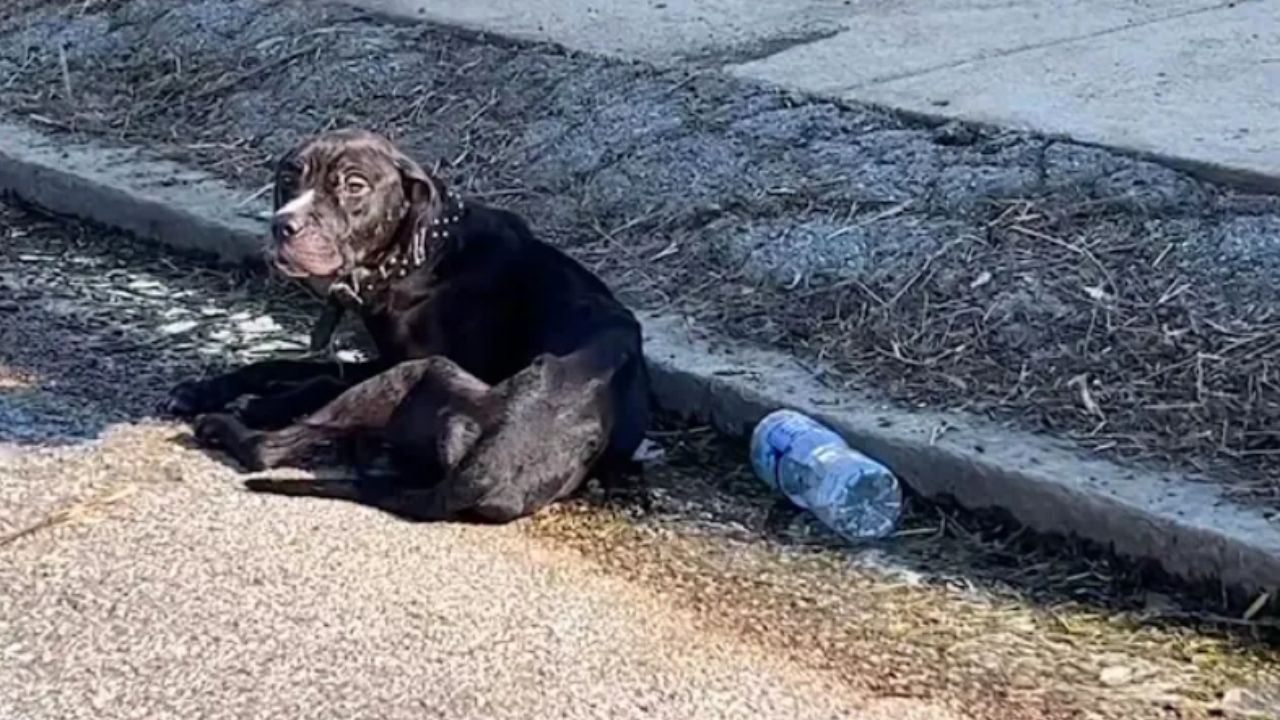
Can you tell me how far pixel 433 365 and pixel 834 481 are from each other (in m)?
0.97

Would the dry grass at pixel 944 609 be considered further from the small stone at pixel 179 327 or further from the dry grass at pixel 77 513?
the small stone at pixel 179 327

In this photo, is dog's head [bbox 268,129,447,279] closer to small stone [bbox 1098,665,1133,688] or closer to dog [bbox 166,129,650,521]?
dog [bbox 166,129,650,521]

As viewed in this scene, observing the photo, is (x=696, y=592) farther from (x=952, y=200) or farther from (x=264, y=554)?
(x=952, y=200)

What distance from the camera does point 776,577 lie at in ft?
16.5

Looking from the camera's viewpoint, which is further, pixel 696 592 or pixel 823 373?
pixel 823 373

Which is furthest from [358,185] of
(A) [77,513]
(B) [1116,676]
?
(B) [1116,676]

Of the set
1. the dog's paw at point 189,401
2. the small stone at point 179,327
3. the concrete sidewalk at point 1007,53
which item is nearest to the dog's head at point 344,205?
the dog's paw at point 189,401

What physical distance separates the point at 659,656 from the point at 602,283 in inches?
61.9

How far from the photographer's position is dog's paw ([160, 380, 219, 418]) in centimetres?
591

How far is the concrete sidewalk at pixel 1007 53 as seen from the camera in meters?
6.62

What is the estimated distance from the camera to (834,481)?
17.0 feet

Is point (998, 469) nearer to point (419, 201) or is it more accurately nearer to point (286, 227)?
point (419, 201)

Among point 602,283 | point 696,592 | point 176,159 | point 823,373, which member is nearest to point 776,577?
point 696,592

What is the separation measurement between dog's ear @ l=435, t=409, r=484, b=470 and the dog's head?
51cm
